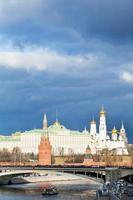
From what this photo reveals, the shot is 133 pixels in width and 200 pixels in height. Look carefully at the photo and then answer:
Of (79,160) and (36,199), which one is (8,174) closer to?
(36,199)

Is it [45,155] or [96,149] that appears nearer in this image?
[45,155]

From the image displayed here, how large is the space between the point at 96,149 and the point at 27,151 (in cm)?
2391

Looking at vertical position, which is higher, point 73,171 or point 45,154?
point 45,154

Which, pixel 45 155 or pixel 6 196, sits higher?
pixel 45 155

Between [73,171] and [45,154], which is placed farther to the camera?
[45,154]

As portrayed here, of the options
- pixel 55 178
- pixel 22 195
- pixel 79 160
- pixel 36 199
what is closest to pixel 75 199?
pixel 36 199

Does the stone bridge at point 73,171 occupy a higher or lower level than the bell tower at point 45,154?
lower

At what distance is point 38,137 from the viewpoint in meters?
198

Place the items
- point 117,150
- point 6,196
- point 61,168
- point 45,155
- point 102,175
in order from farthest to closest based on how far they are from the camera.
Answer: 1. point 117,150
2. point 45,155
3. point 102,175
4. point 61,168
5. point 6,196

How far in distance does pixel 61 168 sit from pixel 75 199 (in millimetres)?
22799

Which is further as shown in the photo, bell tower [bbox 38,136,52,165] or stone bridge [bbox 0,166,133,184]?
bell tower [bbox 38,136,52,165]

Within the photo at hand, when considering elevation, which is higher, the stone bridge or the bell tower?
the bell tower

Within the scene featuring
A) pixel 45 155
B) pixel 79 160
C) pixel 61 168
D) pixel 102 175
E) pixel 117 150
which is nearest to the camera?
pixel 61 168

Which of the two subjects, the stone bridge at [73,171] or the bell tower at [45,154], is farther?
the bell tower at [45,154]
